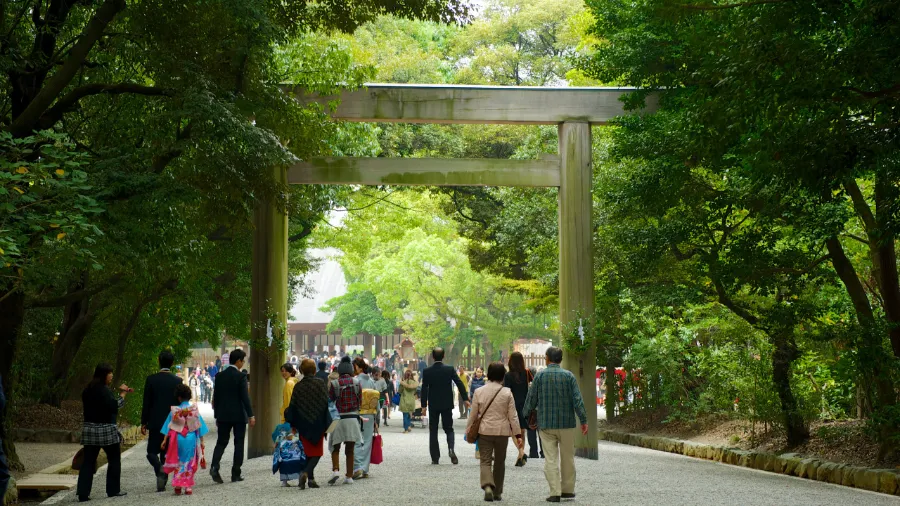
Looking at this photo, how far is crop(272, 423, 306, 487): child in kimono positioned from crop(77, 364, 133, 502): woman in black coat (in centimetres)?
173

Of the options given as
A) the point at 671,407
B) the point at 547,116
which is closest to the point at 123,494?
the point at 547,116

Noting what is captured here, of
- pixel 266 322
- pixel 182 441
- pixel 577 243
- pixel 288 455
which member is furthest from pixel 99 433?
pixel 577 243

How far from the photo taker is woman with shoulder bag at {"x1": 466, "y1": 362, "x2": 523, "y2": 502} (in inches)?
383

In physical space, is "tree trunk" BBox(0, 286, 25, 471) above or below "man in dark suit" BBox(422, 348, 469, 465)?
above

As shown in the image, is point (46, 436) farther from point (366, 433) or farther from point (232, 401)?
point (366, 433)

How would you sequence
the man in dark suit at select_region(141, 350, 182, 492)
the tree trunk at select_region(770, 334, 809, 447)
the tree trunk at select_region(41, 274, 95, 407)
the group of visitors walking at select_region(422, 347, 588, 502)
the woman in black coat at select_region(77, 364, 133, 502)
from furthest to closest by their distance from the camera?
the tree trunk at select_region(41, 274, 95, 407) → the tree trunk at select_region(770, 334, 809, 447) → the man in dark suit at select_region(141, 350, 182, 492) → the woman in black coat at select_region(77, 364, 133, 502) → the group of visitors walking at select_region(422, 347, 588, 502)

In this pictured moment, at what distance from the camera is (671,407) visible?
66.5 ft

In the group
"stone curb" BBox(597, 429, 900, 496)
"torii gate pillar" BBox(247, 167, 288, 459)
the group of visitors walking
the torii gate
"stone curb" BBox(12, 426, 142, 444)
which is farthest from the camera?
"stone curb" BBox(12, 426, 142, 444)

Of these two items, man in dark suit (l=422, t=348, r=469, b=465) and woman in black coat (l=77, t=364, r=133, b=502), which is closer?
woman in black coat (l=77, t=364, r=133, b=502)

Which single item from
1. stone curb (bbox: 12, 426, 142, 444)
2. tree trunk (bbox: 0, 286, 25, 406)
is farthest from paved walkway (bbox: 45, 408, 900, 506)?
stone curb (bbox: 12, 426, 142, 444)

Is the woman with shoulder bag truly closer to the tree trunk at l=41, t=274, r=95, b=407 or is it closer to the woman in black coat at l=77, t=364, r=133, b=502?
the woman in black coat at l=77, t=364, r=133, b=502

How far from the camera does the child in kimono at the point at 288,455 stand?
1120 cm

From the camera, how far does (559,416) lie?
983 centimetres

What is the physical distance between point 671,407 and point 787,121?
11.6m
